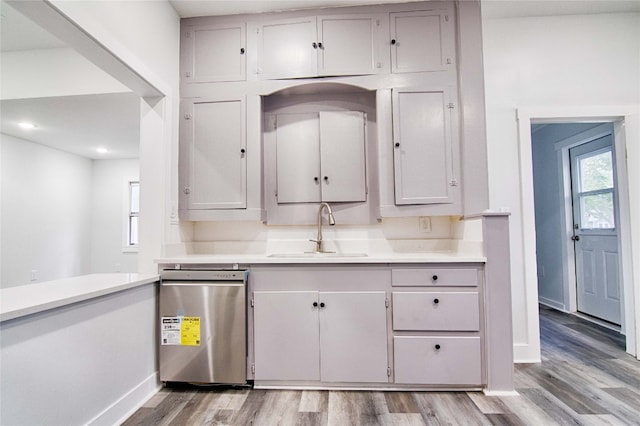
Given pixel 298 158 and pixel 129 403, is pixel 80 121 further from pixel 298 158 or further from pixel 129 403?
pixel 129 403

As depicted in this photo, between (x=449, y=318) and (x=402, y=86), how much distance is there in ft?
5.49

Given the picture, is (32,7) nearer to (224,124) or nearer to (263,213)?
(224,124)

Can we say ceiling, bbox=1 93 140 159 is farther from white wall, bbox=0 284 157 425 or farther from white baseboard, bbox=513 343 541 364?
white baseboard, bbox=513 343 541 364

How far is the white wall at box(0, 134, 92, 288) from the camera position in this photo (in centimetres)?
427

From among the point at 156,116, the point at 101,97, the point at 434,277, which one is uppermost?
the point at 101,97

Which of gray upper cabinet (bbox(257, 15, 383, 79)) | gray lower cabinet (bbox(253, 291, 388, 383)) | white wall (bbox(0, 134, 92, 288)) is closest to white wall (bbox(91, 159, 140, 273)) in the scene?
white wall (bbox(0, 134, 92, 288))

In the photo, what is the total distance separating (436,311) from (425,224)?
80cm

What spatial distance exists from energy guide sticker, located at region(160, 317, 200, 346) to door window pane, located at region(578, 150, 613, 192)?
4.34 metres

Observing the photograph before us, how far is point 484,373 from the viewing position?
71.8 inches

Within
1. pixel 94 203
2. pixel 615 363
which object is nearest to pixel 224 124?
pixel 615 363

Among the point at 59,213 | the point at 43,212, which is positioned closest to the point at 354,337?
the point at 43,212

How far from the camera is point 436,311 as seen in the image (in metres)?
1.86

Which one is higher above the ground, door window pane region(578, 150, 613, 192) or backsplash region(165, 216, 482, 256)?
door window pane region(578, 150, 613, 192)

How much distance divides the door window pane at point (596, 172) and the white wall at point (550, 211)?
0.74 ft
